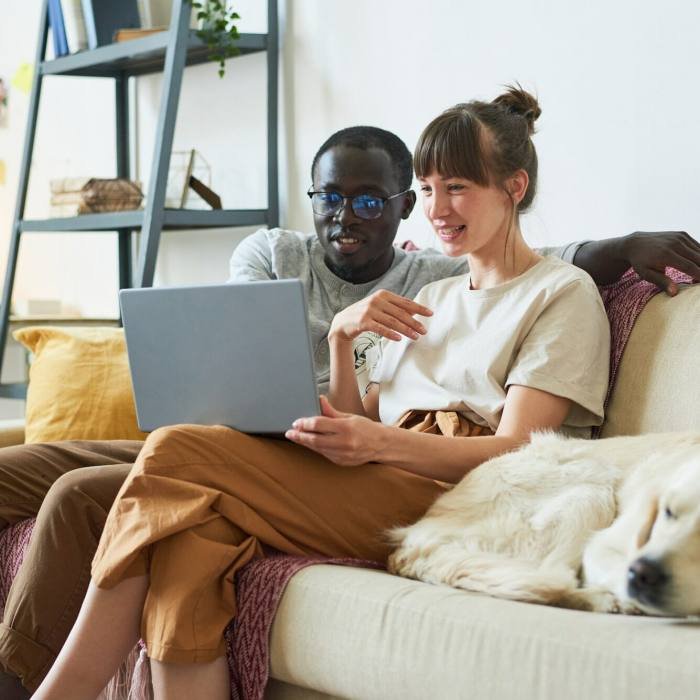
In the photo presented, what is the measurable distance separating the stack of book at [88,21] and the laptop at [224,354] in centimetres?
200

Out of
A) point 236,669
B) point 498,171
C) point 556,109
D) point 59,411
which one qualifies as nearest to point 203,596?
point 236,669

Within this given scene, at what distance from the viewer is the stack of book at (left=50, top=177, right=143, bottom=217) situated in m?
3.47

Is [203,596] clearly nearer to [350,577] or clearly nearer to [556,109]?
[350,577]

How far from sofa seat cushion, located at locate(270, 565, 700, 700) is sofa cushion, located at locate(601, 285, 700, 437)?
0.56m

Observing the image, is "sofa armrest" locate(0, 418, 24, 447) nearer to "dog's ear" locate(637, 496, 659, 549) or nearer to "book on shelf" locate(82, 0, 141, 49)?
"book on shelf" locate(82, 0, 141, 49)

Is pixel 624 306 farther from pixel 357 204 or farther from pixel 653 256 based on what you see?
pixel 357 204

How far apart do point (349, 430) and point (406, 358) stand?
0.42 m

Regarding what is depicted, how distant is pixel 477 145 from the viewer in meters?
1.95

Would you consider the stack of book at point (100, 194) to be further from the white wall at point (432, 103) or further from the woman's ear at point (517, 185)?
the woman's ear at point (517, 185)

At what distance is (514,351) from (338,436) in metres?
0.40

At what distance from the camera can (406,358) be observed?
205 centimetres

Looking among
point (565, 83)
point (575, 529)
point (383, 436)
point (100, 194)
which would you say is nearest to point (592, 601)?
point (575, 529)

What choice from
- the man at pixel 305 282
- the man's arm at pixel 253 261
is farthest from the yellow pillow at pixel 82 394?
the man's arm at pixel 253 261

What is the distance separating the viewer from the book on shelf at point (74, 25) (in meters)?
3.54
